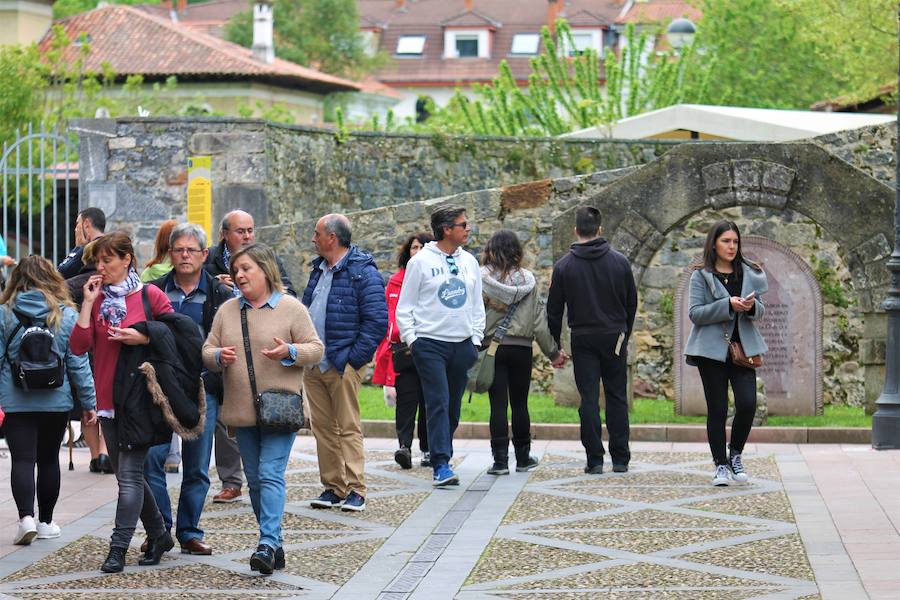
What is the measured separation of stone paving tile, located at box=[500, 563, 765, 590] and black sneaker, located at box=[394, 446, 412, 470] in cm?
394

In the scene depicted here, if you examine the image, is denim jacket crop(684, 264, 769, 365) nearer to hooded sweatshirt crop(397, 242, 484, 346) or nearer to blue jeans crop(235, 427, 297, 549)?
hooded sweatshirt crop(397, 242, 484, 346)

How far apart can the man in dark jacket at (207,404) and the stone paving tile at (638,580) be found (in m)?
1.82

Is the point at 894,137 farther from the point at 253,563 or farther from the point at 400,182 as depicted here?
the point at 253,563

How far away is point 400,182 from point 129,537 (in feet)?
43.5

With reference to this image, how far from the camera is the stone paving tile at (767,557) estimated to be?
315 inches

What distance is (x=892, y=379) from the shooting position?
1315cm

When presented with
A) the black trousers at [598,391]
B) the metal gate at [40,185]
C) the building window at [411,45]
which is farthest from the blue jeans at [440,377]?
the building window at [411,45]

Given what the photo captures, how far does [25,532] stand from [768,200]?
8231 mm

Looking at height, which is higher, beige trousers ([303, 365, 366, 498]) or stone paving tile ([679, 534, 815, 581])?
beige trousers ([303, 365, 366, 498])

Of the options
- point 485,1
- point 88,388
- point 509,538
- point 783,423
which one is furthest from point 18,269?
point 485,1

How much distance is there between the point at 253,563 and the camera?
7.98 meters

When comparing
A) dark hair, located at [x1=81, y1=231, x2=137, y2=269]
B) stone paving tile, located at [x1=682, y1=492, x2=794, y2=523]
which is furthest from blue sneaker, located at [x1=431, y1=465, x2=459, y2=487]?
dark hair, located at [x1=81, y1=231, x2=137, y2=269]

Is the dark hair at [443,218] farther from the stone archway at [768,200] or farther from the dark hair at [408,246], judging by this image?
the stone archway at [768,200]

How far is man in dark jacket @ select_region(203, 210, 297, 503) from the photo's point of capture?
1010cm
